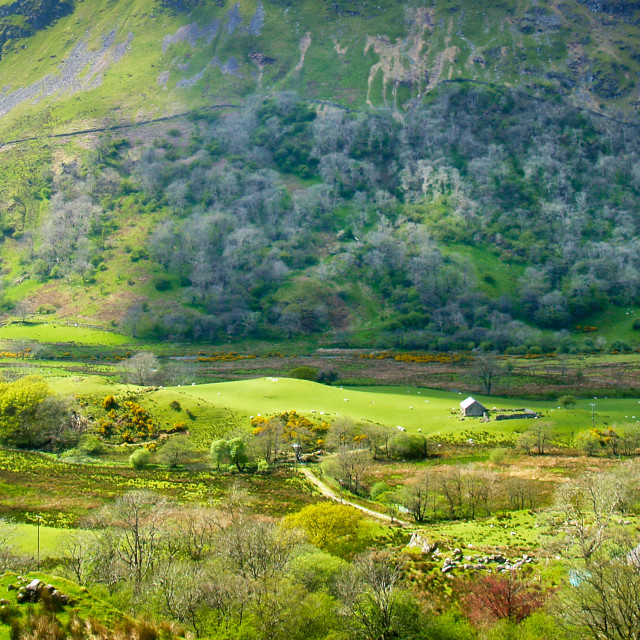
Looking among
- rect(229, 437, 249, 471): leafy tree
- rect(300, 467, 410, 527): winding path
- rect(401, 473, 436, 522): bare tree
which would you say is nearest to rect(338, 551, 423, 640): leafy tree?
rect(300, 467, 410, 527): winding path

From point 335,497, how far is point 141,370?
184 ft

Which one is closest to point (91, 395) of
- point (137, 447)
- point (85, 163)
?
point (137, 447)

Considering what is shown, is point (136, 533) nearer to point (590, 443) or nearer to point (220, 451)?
point (220, 451)

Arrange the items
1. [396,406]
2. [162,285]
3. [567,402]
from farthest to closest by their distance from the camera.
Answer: [162,285]
[567,402]
[396,406]

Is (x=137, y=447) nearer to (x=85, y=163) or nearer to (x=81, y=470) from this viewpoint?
(x=81, y=470)

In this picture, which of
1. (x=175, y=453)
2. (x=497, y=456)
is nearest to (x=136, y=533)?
(x=175, y=453)

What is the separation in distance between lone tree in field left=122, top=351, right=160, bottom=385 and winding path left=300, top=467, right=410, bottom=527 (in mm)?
45944

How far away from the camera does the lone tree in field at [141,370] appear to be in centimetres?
9731

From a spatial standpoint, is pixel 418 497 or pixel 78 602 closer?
pixel 78 602

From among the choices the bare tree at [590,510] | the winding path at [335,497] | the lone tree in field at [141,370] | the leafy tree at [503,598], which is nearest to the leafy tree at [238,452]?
the winding path at [335,497]

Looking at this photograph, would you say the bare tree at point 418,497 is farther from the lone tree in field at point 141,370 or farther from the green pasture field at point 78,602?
the lone tree in field at point 141,370

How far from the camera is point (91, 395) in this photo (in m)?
76.3

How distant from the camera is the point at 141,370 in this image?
97.4 m

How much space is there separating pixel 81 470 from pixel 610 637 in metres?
55.0
